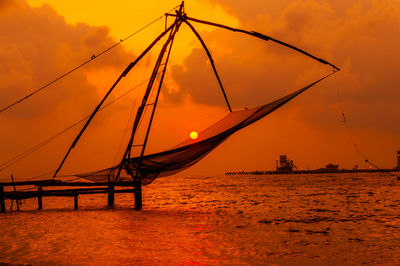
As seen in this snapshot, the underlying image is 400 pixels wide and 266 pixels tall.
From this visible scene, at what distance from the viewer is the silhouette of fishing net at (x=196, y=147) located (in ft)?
39.2

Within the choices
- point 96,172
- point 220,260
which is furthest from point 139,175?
point 220,260

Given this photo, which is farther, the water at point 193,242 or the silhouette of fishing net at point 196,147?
the silhouette of fishing net at point 196,147

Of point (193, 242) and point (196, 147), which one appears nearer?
point (193, 242)

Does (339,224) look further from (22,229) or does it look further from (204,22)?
(22,229)

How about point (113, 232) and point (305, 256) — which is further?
point (113, 232)

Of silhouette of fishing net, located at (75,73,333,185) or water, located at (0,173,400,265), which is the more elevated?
silhouette of fishing net, located at (75,73,333,185)

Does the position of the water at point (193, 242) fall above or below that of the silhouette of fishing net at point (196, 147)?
below

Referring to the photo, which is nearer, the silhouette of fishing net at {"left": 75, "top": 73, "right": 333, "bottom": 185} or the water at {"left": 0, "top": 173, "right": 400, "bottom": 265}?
the water at {"left": 0, "top": 173, "right": 400, "bottom": 265}

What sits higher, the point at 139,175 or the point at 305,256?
the point at 139,175

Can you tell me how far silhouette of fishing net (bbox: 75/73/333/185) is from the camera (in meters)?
12.0

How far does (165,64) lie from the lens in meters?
13.7

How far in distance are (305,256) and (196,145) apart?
4.55 metres

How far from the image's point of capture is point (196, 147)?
1317 centimetres

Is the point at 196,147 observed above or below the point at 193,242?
above
